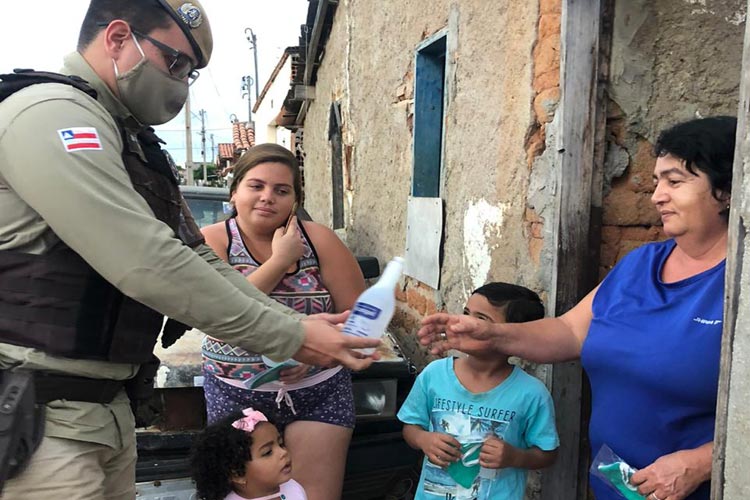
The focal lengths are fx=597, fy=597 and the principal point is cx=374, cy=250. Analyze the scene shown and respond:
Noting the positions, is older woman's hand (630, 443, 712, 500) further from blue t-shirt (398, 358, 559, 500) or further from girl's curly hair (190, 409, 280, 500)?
girl's curly hair (190, 409, 280, 500)

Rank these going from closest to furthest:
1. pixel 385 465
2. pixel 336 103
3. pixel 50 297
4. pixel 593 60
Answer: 1. pixel 50 297
2. pixel 593 60
3. pixel 385 465
4. pixel 336 103

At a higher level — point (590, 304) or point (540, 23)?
point (540, 23)

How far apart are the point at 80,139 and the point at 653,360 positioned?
1493mm

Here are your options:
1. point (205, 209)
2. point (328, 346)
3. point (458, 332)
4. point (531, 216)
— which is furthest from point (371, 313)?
point (205, 209)

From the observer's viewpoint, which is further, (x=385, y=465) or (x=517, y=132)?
(x=385, y=465)

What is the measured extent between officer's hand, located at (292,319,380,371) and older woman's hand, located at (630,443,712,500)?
0.79 m

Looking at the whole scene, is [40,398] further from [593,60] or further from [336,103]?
[336,103]

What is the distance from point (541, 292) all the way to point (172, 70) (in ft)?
5.11

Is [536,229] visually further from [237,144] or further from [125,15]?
[237,144]

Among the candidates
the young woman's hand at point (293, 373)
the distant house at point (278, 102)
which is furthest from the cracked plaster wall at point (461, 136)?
the distant house at point (278, 102)

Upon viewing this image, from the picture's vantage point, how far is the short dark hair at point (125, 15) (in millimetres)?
1563

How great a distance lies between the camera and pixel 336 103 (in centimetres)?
700

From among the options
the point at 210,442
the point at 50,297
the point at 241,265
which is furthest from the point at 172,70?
the point at 210,442

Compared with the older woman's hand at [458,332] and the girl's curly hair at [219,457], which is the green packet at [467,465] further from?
the girl's curly hair at [219,457]
